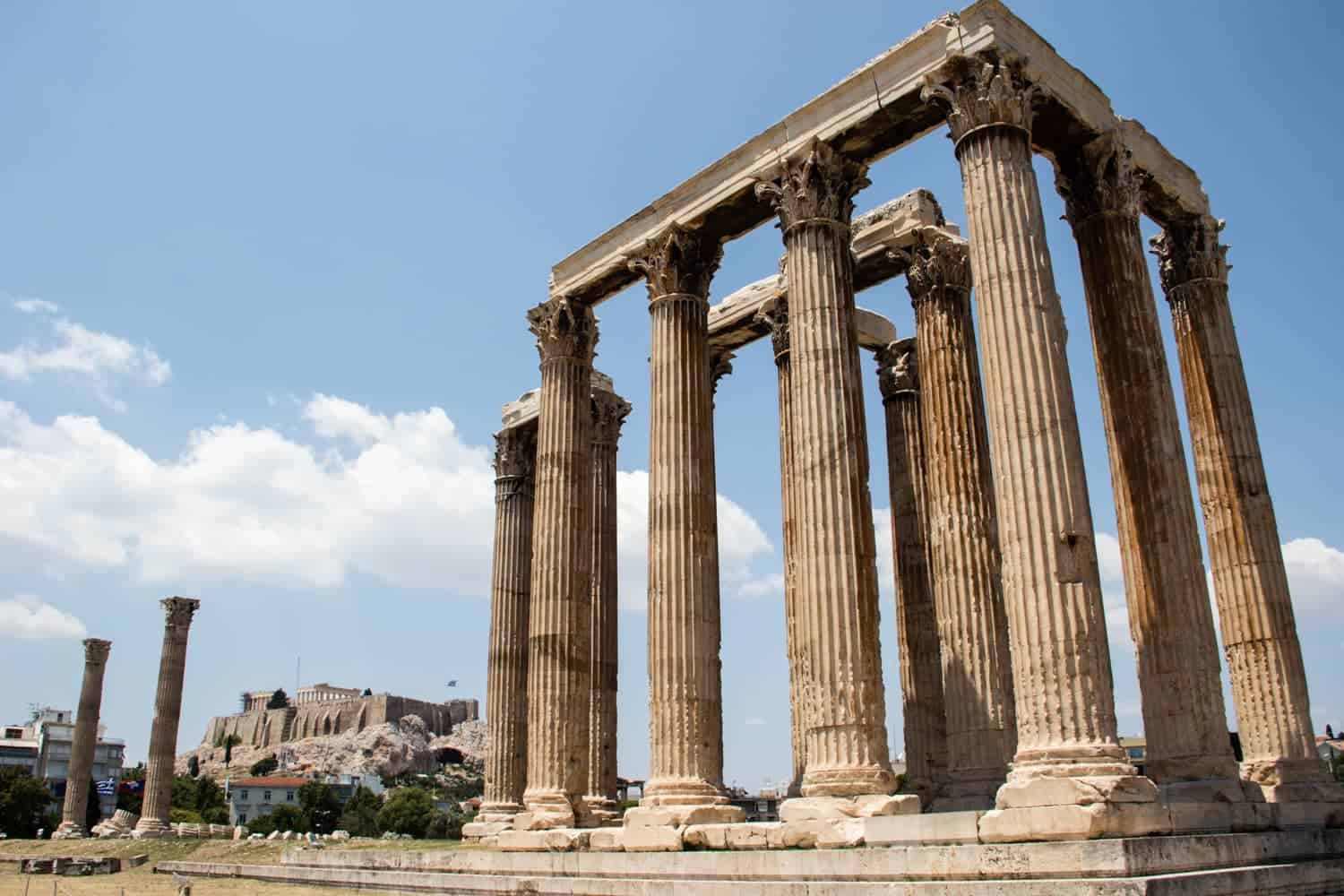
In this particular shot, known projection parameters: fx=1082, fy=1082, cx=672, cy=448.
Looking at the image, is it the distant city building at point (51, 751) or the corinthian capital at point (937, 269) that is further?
the distant city building at point (51, 751)

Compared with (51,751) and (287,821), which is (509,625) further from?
(51,751)

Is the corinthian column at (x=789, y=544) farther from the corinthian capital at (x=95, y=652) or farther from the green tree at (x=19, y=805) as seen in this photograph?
the green tree at (x=19, y=805)

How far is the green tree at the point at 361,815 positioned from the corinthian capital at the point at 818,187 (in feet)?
263

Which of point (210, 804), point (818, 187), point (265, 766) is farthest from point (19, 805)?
point (818, 187)

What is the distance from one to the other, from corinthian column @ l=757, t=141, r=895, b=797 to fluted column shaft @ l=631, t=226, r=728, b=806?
3076 mm

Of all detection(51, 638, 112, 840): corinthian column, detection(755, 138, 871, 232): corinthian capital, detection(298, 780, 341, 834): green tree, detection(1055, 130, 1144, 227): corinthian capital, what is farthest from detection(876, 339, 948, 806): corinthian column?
detection(298, 780, 341, 834): green tree

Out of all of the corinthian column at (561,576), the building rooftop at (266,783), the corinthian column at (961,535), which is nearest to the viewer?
the corinthian column at (961,535)

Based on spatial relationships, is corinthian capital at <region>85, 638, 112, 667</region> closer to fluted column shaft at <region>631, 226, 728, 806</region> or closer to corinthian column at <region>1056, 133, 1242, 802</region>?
fluted column shaft at <region>631, 226, 728, 806</region>

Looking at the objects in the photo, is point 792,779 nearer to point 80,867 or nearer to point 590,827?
point 590,827

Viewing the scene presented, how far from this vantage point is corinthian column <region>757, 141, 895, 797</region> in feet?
59.9

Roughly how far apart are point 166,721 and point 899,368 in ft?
148

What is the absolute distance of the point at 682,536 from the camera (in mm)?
22625

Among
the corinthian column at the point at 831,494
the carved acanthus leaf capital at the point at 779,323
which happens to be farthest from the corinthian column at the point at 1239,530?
the carved acanthus leaf capital at the point at 779,323

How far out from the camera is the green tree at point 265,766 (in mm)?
159750
